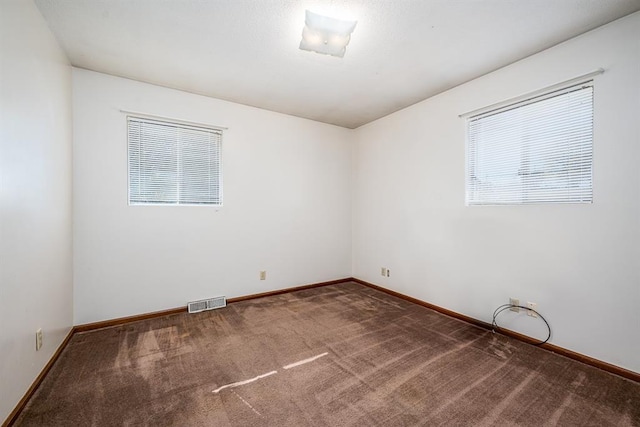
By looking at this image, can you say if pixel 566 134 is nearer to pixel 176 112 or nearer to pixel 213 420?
pixel 213 420

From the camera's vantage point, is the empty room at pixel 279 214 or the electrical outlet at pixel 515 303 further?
the electrical outlet at pixel 515 303

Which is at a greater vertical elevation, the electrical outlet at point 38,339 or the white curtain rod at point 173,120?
the white curtain rod at point 173,120

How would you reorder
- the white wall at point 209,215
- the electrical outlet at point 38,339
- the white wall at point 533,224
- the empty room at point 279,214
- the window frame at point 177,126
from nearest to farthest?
the empty room at point 279,214
the electrical outlet at point 38,339
the white wall at point 533,224
the white wall at point 209,215
the window frame at point 177,126

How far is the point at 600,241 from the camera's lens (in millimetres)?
2049

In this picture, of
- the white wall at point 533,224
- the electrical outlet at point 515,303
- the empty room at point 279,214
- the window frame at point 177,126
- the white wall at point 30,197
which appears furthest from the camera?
the window frame at point 177,126

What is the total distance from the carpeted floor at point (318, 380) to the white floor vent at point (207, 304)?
0.92ft

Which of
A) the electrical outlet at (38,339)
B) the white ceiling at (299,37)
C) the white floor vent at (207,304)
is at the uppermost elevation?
the white ceiling at (299,37)

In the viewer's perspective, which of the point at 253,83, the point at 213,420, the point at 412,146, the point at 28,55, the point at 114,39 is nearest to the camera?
the point at 213,420

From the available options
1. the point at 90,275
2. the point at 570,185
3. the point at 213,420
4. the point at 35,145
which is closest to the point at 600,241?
the point at 570,185

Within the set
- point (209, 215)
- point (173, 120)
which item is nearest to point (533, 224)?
point (209, 215)

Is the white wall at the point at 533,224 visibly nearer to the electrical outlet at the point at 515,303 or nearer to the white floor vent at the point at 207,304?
the electrical outlet at the point at 515,303

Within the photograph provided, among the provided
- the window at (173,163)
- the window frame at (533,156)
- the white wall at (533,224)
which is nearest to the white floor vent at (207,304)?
the window at (173,163)

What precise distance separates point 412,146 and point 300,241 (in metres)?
2.14

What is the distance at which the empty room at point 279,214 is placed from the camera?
5.53 ft
